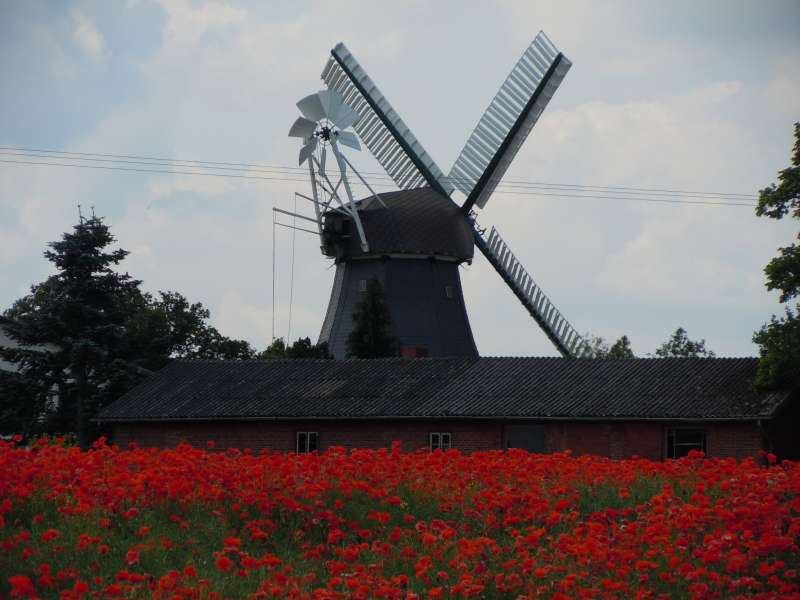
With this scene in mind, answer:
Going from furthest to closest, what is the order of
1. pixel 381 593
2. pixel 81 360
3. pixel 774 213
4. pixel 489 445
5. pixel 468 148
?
pixel 468 148
pixel 81 360
pixel 489 445
pixel 774 213
pixel 381 593

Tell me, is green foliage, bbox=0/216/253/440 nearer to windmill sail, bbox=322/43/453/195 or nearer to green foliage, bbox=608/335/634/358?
windmill sail, bbox=322/43/453/195

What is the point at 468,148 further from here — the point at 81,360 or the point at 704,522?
the point at 704,522

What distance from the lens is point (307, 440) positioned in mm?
37562

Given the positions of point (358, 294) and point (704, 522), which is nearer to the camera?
point (704, 522)

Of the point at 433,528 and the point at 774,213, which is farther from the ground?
the point at 774,213

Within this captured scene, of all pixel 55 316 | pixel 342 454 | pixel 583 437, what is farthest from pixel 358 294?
pixel 342 454

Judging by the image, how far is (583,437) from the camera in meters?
34.8

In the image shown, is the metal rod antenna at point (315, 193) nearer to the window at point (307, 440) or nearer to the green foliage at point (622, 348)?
the window at point (307, 440)

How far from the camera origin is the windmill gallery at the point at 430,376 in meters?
34.6

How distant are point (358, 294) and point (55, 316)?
36.6 ft

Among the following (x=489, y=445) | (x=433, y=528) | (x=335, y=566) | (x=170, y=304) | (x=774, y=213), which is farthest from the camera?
(x=170, y=304)

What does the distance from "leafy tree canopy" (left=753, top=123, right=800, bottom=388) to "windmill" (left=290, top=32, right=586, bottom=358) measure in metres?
15.8

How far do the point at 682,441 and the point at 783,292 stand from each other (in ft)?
16.0

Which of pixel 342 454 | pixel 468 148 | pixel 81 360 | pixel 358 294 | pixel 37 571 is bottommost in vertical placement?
pixel 37 571
